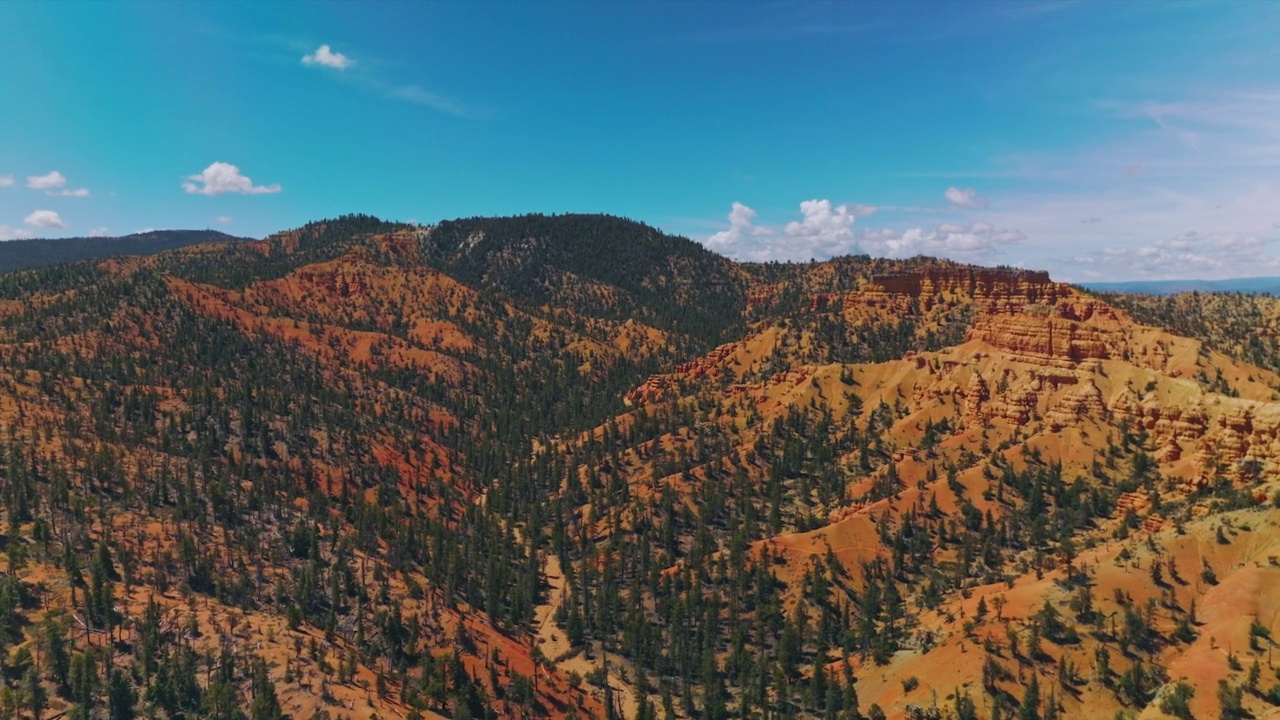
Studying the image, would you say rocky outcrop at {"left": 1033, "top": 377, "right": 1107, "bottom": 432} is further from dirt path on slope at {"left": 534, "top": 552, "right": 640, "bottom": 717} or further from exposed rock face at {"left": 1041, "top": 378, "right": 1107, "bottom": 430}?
dirt path on slope at {"left": 534, "top": 552, "right": 640, "bottom": 717}

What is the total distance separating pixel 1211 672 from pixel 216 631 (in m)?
102

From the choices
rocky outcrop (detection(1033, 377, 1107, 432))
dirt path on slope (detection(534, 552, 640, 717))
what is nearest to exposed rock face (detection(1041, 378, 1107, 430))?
rocky outcrop (detection(1033, 377, 1107, 432))

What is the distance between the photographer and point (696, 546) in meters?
115

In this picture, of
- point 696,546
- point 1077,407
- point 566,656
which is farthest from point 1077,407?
point 566,656

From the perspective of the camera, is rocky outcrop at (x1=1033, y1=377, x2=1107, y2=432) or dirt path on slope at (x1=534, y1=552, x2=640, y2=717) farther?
rocky outcrop at (x1=1033, y1=377, x2=1107, y2=432)

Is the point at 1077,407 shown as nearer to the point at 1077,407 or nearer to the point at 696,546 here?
the point at 1077,407

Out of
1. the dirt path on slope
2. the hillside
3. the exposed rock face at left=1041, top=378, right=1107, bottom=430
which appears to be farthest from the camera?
the exposed rock face at left=1041, top=378, right=1107, bottom=430

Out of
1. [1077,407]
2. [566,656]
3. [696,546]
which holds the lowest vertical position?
[566,656]

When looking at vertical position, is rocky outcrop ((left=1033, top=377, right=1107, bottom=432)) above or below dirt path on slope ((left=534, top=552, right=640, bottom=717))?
above

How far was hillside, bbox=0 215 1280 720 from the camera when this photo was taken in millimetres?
69938

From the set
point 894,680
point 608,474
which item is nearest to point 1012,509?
point 894,680

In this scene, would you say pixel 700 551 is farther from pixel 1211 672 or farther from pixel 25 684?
pixel 25 684

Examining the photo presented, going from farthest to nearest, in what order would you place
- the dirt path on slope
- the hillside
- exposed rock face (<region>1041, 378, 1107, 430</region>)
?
exposed rock face (<region>1041, 378, 1107, 430</region>)
the dirt path on slope
the hillside

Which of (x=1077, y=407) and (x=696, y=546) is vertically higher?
(x=1077, y=407)
